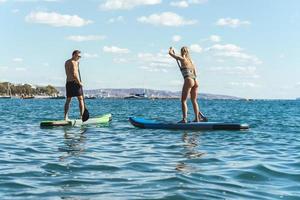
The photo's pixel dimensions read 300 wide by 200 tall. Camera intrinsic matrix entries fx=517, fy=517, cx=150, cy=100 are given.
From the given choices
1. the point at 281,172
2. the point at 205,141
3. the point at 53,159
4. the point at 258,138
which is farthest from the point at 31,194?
the point at 258,138

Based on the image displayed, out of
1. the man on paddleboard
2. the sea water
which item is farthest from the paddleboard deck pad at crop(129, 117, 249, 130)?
the man on paddleboard

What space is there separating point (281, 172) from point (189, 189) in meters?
2.14

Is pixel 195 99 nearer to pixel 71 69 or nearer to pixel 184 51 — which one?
pixel 184 51

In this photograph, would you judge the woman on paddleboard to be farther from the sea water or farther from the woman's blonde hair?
the sea water

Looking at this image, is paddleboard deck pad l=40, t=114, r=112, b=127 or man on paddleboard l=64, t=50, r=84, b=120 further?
man on paddleboard l=64, t=50, r=84, b=120

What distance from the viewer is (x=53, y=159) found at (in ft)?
28.5

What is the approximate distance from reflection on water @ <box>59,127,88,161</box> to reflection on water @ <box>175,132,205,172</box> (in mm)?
2021

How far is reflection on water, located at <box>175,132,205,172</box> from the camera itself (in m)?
8.06

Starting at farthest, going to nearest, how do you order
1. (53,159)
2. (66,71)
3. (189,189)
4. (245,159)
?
(66,71)
(245,159)
(53,159)
(189,189)

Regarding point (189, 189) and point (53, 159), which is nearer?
point (189, 189)

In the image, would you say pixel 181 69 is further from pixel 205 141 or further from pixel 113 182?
pixel 113 182

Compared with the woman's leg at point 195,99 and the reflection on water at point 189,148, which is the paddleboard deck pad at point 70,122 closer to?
the woman's leg at point 195,99

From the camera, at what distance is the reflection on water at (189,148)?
26.5ft

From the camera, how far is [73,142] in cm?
1150
